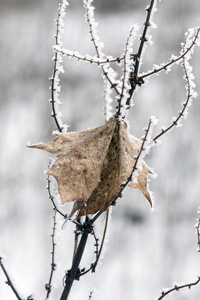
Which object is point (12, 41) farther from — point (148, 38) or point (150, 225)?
point (148, 38)

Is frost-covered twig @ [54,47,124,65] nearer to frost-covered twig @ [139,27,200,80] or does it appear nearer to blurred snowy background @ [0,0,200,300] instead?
frost-covered twig @ [139,27,200,80]

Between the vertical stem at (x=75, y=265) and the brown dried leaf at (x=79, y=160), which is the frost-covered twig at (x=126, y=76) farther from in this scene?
the vertical stem at (x=75, y=265)

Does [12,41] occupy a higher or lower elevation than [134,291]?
higher

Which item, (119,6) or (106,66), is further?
(119,6)

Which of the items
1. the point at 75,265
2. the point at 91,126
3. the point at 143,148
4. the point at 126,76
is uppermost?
the point at 91,126

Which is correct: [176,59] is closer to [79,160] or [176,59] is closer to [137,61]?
[137,61]

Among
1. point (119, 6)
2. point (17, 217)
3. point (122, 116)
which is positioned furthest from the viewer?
point (17, 217)

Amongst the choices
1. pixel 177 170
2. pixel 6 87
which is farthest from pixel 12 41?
pixel 177 170

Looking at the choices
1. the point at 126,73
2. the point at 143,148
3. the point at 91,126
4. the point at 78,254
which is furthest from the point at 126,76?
the point at 91,126
